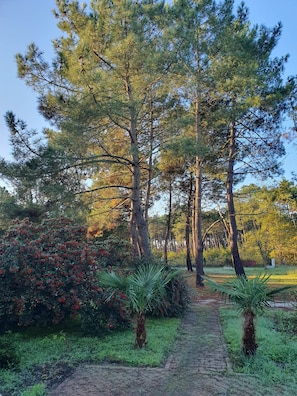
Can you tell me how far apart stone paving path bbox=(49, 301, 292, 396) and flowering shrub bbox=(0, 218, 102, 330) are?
1.44 metres

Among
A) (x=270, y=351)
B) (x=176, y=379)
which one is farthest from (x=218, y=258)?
(x=176, y=379)

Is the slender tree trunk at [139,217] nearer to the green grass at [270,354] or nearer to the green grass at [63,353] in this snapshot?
Result: the green grass at [270,354]

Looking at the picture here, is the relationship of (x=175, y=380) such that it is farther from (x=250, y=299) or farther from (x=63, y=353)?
(x=63, y=353)

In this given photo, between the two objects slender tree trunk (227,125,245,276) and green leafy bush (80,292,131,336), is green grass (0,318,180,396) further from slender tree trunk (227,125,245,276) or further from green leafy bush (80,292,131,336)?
slender tree trunk (227,125,245,276)

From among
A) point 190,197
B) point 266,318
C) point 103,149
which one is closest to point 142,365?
point 266,318

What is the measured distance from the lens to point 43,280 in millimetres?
5254

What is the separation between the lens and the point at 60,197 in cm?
925

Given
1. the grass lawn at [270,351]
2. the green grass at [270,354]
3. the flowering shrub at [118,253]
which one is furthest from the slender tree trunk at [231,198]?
the green grass at [270,354]

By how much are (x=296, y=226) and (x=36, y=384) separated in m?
25.1

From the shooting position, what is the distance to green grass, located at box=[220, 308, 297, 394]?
3793 millimetres

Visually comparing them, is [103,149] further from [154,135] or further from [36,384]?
[36,384]

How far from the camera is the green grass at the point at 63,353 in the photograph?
150 inches

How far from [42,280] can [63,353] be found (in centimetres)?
120

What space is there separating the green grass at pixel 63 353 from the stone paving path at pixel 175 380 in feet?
0.75
